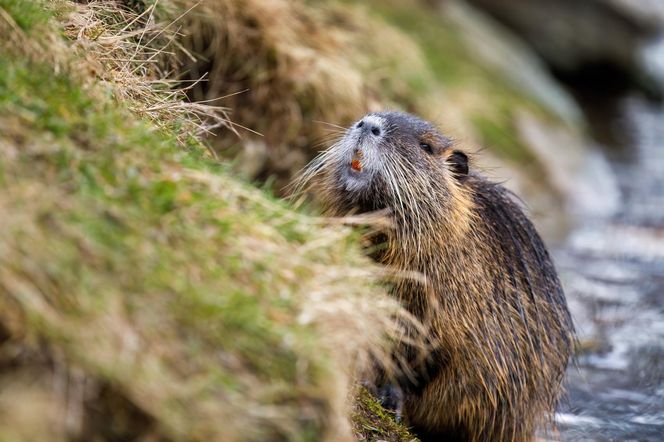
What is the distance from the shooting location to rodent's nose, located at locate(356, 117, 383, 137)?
442 centimetres

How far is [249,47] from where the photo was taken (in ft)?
20.9

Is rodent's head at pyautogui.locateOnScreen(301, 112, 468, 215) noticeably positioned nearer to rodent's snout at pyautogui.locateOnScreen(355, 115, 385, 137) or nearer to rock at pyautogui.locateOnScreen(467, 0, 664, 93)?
rodent's snout at pyautogui.locateOnScreen(355, 115, 385, 137)

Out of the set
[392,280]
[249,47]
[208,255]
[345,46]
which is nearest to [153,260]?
[208,255]

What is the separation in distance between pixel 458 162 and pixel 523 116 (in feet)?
22.4

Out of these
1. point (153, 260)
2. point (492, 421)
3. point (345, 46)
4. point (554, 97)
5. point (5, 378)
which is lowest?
point (5, 378)

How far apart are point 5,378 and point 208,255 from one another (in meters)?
0.72

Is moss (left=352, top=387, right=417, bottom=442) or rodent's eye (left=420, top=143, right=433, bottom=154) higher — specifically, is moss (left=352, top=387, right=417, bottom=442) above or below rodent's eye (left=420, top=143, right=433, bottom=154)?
below

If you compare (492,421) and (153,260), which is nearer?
(153,260)

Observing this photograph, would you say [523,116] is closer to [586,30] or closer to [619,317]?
[619,317]

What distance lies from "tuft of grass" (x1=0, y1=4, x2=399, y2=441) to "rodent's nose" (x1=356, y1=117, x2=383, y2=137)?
3.34ft

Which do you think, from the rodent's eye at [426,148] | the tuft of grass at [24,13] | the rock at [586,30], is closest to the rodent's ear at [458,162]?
the rodent's eye at [426,148]

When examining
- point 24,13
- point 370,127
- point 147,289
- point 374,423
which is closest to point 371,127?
point 370,127

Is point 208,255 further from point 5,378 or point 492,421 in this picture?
point 492,421

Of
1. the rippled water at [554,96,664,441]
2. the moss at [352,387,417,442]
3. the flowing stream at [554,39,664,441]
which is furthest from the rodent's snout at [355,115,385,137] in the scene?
the rippled water at [554,96,664,441]
